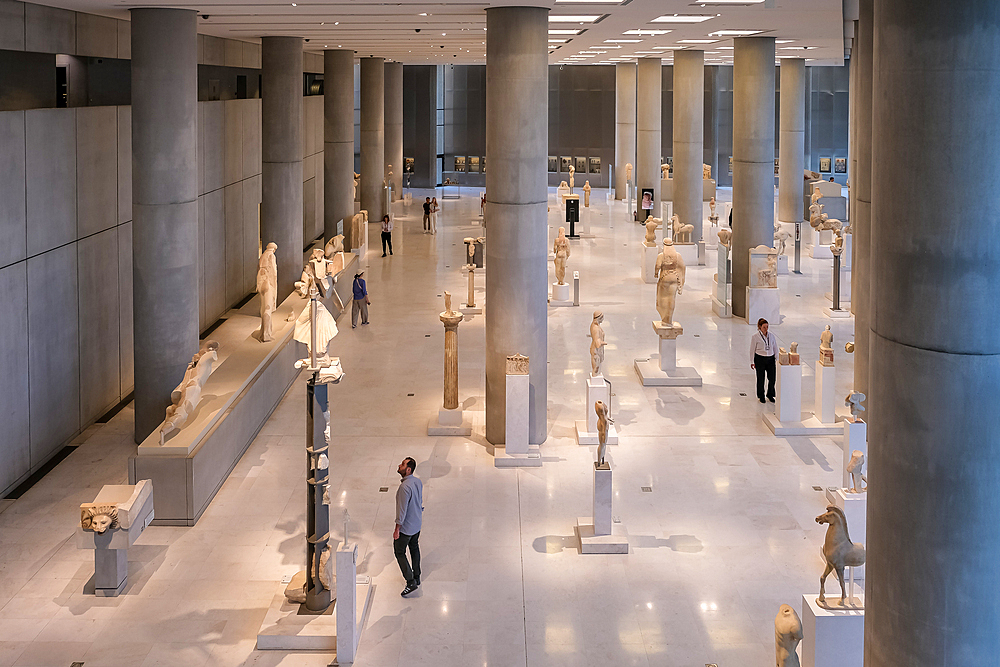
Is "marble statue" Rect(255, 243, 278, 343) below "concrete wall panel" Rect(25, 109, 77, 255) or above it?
below

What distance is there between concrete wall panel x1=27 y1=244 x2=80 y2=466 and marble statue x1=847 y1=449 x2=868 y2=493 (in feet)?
32.7

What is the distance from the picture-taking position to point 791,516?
11992mm

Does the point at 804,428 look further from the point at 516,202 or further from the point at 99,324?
the point at 99,324

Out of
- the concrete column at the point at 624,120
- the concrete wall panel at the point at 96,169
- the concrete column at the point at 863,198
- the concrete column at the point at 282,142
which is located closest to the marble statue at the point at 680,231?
the concrete column at the point at 282,142

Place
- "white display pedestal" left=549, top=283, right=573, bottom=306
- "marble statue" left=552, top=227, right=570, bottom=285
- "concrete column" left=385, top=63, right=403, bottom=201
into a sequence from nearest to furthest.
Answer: "white display pedestal" left=549, top=283, right=573, bottom=306 → "marble statue" left=552, top=227, right=570, bottom=285 → "concrete column" left=385, top=63, right=403, bottom=201

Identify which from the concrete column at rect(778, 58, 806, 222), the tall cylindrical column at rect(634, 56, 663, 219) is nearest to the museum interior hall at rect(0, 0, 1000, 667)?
the tall cylindrical column at rect(634, 56, 663, 219)

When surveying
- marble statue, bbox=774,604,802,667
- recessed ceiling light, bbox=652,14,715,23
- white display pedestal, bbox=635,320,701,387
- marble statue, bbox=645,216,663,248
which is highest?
recessed ceiling light, bbox=652,14,715,23

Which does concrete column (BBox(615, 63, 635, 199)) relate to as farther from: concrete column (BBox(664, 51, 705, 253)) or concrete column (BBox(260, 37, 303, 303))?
concrete column (BBox(260, 37, 303, 303))

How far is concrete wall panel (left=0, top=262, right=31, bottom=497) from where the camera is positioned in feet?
41.1

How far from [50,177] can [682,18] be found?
1114 cm

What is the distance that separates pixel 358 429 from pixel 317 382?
5890mm

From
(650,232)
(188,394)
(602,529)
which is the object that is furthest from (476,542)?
(650,232)

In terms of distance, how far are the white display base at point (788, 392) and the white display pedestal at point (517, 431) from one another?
386 cm

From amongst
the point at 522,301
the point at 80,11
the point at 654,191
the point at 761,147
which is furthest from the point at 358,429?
the point at 654,191
